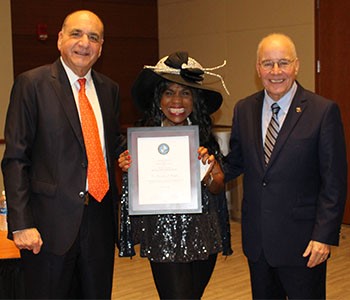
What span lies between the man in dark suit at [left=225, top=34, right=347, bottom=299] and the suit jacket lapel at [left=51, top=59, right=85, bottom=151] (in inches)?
29.7

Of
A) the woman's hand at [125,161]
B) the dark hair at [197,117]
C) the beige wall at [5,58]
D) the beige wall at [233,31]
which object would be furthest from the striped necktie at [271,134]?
the beige wall at [5,58]

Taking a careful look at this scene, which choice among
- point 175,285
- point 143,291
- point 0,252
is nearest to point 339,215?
point 175,285

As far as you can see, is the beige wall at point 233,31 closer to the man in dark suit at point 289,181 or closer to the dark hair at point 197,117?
the dark hair at point 197,117

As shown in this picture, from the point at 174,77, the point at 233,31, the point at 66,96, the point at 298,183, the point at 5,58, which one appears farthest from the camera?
the point at 233,31

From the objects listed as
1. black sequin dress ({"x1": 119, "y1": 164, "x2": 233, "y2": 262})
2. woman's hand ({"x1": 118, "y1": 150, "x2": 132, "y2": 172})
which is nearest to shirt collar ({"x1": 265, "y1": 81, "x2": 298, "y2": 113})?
black sequin dress ({"x1": 119, "y1": 164, "x2": 233, "y2": 262})

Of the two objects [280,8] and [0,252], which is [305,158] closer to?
[0,252]

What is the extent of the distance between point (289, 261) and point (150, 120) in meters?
Result: 0.93

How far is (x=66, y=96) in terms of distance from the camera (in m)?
2.71

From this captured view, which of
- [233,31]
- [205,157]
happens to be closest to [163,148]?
[205,157]

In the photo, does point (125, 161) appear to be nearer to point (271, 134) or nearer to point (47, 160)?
point (47, 160)

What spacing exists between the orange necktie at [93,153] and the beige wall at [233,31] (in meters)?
4.15

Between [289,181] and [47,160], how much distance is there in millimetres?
1054

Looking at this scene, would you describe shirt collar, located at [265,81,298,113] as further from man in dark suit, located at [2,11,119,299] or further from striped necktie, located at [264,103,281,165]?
man in dark suit, located at [2,11,119,299]

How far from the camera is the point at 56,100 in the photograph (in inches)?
105
